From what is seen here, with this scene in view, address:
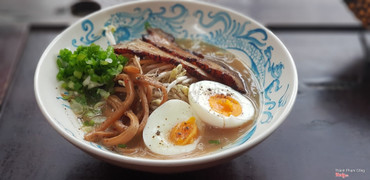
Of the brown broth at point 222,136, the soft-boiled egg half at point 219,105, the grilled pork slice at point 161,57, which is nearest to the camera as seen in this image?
the brown broth at point 222,136

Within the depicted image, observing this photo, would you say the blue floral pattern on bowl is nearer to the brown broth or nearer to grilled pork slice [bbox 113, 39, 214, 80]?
the brown broth

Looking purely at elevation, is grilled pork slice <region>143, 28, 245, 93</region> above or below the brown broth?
above

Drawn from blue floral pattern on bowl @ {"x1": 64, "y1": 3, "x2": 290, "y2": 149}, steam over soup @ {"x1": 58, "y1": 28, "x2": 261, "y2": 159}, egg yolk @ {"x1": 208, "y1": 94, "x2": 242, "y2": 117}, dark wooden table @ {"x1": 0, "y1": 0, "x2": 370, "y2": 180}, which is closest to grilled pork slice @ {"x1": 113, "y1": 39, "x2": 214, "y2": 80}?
steam over soup @ {"x1": 58, "y1": 28, "x2": 261, "y2": 159}

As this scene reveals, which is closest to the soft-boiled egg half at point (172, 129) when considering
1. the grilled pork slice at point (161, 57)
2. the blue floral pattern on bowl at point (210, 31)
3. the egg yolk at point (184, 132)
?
the egg yolk at point (184, 132)

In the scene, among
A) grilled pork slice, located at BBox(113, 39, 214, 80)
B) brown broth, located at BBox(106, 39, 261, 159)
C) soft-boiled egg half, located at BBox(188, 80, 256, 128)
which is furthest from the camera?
grilled pork slice, located at BBox(113, 39, 214, 80)

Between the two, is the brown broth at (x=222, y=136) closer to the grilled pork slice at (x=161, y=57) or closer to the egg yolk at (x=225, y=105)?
the egg yolk at (x=225, y=105)

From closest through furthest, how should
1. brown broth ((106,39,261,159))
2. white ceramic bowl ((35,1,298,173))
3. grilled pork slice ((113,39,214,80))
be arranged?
white ceramic bowl ((35,1,298,173))
brown broth ((106,39,261,159))
grilled pork slice ((113,39,214,80))

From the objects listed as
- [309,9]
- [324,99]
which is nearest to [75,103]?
[324,99]

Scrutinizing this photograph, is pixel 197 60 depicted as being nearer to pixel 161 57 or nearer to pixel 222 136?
pixel 161 57
